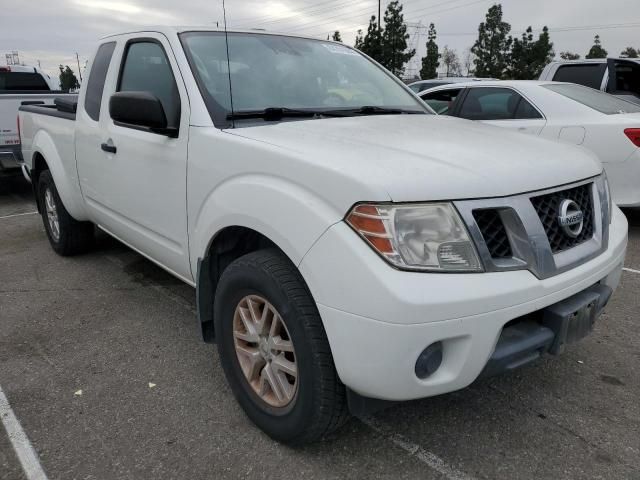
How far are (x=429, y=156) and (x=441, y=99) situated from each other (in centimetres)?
545

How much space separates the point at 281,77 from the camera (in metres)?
2.97

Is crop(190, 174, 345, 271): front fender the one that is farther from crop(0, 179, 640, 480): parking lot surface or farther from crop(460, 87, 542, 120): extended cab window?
crop(460, 87, 542, 120): extended cab window

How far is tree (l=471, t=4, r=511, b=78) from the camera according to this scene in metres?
45.8

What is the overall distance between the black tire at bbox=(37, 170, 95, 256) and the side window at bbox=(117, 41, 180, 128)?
168 centimetres

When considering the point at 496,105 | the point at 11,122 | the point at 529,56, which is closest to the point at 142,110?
the point at 496,105

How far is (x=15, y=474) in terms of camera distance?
219 centimetres

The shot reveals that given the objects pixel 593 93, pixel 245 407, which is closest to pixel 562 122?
pixel 593 93

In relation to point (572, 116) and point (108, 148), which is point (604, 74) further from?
point (108, 148)

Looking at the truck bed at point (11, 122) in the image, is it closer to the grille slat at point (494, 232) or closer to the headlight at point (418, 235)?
the headlight at point (418, 235)

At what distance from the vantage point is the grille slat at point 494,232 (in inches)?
74.9

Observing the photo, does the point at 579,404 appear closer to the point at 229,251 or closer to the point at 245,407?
the point at 245,407

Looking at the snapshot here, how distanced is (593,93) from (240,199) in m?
5.29

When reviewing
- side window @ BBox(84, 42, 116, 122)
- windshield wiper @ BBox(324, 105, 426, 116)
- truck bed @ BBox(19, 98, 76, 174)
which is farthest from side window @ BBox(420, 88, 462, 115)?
truck bed @ BBox(19, 98, 76, 174)

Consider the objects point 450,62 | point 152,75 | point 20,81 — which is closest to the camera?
point 152,75
